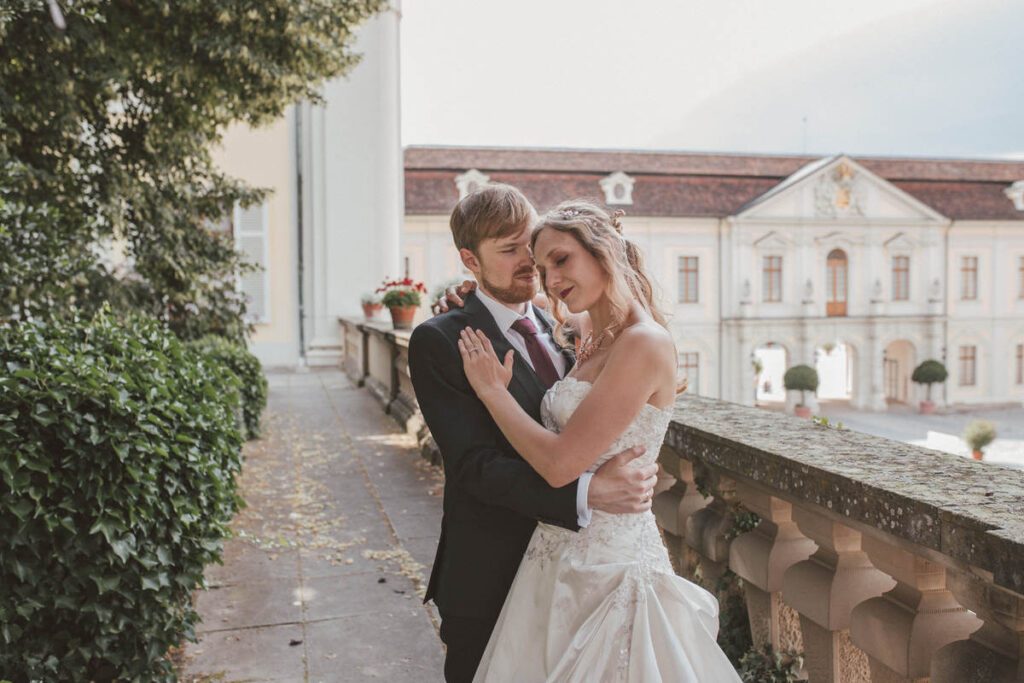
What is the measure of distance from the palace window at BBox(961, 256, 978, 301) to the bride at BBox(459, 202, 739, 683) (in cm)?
4223

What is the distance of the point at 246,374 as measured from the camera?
7602 millimetres

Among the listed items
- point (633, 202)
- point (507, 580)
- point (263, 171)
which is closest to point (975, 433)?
point (633, 202)

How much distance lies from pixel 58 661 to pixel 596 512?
6.14ft

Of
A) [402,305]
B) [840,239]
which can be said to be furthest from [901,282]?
[402,305]

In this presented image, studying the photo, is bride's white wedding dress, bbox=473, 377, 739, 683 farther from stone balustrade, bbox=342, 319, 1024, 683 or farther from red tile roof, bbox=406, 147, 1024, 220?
red tile roof, bbox=406, 147, 1024, 220

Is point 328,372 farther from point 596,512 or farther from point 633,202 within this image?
point 633,202

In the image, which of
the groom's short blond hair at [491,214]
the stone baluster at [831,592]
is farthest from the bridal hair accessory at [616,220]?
the stone baluster at [831,592]

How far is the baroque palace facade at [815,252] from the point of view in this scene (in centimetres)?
3475

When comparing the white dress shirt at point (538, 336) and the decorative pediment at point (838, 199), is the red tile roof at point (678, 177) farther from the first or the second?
the white dress shirt at point (538, 336)

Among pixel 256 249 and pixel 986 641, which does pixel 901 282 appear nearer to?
pixel 256 249

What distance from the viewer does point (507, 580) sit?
191 centimetres

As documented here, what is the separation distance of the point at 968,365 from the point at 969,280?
395 centimetres

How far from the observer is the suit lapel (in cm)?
188

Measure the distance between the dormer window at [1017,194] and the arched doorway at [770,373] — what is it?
12.1m
